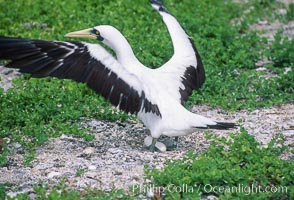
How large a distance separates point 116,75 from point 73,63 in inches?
17.0

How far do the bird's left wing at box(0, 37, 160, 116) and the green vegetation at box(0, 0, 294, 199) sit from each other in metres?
0.80

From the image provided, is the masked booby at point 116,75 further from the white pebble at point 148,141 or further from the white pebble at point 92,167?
the white pebble at point 92,167

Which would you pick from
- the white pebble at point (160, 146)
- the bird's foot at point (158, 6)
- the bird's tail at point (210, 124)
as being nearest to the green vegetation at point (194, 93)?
the bird's tail at point (210, 124)

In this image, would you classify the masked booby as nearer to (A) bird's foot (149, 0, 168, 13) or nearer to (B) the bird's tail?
(B) the bird's tail

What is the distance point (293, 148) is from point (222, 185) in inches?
58.3

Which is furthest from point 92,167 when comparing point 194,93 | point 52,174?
point 194,93

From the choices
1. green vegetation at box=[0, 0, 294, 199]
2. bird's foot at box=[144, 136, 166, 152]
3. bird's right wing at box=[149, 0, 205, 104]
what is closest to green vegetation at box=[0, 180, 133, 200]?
green vegetation at box=[0, 0, 294, 199]

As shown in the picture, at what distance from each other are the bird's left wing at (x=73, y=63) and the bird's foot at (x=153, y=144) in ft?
1.97

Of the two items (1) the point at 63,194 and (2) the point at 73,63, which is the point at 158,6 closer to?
(2) the point at 73,63

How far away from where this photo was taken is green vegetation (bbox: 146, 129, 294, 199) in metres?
6.55

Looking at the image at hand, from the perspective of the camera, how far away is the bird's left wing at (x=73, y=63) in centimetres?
734

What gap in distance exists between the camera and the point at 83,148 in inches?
311

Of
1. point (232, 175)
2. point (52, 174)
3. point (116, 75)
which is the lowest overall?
point (52, 174)

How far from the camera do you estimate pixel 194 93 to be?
9516 mm
